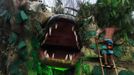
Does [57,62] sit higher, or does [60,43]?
[60,43]

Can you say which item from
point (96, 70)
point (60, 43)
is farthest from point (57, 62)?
point (96, 70)

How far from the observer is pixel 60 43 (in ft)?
27.7

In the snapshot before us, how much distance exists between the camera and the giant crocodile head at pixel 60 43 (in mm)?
8148

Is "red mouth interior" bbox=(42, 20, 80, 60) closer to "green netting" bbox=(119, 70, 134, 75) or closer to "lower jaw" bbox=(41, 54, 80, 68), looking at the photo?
"lower jaw" bbox=(41, 54, 80, 68)

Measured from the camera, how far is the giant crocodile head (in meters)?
8.15

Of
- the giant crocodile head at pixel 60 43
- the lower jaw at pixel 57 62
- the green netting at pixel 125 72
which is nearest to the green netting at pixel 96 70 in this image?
the green netting at pixel 125 72

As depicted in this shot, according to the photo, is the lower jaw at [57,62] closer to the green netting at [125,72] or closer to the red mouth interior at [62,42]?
the red mouth interior at [62,42]

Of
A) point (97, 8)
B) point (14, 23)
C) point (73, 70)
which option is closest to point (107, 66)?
point (73, 70)

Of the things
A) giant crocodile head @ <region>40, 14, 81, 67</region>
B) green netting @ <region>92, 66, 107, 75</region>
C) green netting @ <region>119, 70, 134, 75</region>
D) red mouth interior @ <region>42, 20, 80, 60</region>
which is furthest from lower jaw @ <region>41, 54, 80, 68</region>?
green netting @ <region>119, 70, 134, 75</region>

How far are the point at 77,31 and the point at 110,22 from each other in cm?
142

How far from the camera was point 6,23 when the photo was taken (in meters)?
8.99

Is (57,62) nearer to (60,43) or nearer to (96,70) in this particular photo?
(60,43)

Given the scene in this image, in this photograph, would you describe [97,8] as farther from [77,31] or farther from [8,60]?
[8,60]

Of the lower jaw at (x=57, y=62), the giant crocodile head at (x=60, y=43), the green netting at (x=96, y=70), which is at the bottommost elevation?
the green netting at (x=96, y=70)
